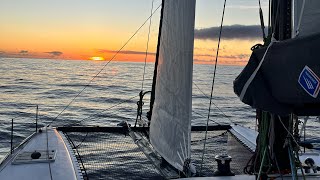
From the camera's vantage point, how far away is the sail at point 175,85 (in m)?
5.89

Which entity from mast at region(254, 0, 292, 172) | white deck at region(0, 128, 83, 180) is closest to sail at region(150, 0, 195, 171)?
mast at region(254, 0, 292, 172)

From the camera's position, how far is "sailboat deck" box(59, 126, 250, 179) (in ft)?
25.2

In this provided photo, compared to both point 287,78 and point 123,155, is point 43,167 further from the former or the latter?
point 287,78

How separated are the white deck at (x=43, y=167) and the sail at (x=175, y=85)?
5.15ft

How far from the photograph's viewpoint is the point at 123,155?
910cm

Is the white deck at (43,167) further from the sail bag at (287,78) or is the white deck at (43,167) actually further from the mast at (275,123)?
the sail bag at (287,78)

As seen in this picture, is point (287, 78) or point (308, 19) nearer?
point (287, 78)

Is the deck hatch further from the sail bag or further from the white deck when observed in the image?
the sail bag

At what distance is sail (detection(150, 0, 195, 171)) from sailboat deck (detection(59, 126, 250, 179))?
3.57 feet

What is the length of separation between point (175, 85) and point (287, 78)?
284 cm

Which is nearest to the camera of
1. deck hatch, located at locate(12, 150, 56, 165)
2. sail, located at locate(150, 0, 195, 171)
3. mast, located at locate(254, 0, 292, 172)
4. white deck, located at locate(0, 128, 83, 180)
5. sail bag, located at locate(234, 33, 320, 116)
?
sail bag, located at locate(234, 33, 320, 116)

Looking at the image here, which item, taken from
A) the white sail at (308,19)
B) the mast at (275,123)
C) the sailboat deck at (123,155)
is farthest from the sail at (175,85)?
the white sail at (308,19)

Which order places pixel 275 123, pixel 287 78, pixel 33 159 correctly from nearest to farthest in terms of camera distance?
pixel 287 78 → pixel 275 123 → pixel 33 159

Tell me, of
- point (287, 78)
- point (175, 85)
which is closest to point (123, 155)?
point (175, 85)
